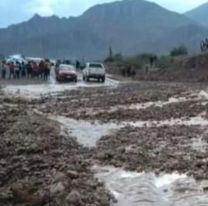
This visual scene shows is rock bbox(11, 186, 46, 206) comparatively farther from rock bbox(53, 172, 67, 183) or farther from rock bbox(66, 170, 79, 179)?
rock bbox(66, 170, 79, 179)

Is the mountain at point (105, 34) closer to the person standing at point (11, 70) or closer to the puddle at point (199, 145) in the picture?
the person standing at point (11, 70)

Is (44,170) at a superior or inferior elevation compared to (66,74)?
inferior

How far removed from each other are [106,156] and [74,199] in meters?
4.53

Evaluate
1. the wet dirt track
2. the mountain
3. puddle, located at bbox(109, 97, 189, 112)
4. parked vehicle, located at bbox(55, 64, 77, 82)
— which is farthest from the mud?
the mountain

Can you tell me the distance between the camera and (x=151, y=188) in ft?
41.7

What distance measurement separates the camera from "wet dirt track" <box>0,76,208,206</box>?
11.8 metres

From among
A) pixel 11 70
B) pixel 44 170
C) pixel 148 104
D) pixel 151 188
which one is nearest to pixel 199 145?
pixel 151 188

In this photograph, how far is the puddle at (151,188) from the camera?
11680 mm

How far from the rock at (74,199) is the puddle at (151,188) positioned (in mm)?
616

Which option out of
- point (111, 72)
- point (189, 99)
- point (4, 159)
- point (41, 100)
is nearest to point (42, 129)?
point (4, 159)

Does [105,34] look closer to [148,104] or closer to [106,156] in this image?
[148,104]

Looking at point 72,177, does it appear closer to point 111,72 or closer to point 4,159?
point 4,159

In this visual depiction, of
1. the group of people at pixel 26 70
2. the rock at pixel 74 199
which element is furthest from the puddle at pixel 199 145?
the group of people at pixel 26 70

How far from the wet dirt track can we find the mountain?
119170mm
